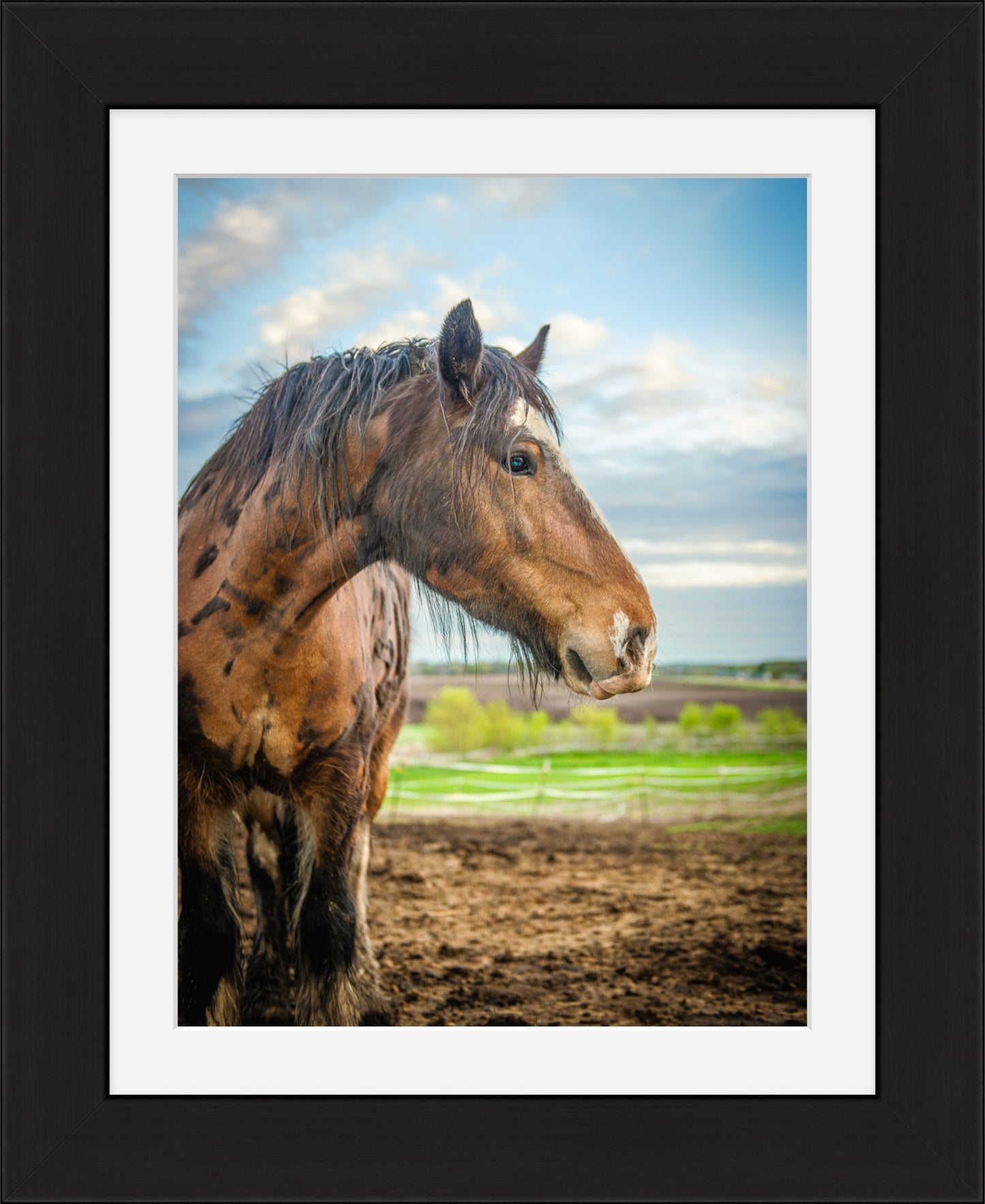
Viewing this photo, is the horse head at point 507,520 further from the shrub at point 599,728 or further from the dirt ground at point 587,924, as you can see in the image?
the shrub at point 599,728

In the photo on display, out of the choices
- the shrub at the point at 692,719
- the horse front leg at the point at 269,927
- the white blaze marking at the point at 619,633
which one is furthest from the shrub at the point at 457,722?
the white blaze marking at the point at 619,633

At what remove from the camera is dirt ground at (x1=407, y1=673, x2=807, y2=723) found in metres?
3.88

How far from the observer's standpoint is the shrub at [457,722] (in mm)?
4656

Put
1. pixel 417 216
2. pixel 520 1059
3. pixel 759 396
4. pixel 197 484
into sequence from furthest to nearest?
pixel 759 396
pixel 417 216
pixel 197 484
pixel 520 1059

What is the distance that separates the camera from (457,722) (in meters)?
4.70

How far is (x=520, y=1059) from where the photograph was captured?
132cm

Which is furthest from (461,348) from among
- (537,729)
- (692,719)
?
(537,729)

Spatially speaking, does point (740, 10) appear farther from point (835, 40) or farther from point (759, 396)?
point (759, 396)

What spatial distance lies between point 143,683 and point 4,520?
406 millimetres

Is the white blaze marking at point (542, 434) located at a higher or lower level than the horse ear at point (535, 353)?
lower

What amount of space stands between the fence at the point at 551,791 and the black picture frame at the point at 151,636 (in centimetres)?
331

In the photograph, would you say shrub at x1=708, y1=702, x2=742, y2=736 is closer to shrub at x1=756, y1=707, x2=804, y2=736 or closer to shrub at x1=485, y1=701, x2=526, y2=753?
shrub at x1=756, y1=707, x2=804, y2=736

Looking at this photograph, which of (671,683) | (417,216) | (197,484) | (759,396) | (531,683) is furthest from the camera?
(671,683)

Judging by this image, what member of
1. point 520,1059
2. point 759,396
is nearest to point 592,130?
point 520,1059
